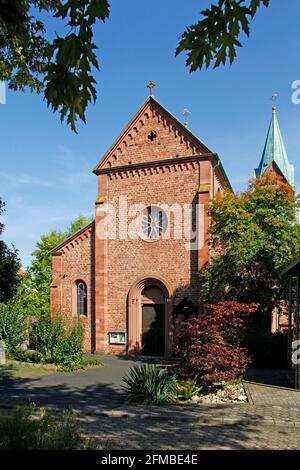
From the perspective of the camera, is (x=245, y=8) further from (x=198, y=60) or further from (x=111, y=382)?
(x=111, y=382)

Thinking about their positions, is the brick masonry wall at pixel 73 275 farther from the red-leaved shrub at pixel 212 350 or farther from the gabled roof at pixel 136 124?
the red-leaved shrub at pixel 212 350

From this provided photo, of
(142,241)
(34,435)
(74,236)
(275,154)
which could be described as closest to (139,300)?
(142,241)

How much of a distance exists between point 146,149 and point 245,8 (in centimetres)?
1826

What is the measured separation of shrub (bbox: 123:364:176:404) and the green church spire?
26391 mm

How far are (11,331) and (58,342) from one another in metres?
2.89

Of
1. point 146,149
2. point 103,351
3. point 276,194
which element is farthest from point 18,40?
point 103,351

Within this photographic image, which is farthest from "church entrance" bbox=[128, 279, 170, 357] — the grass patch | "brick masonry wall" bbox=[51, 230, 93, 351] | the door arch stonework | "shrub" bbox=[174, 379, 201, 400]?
"shrub" bbox=[174, 379, 201, 400]

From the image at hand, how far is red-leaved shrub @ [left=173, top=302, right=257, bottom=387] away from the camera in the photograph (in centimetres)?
1120

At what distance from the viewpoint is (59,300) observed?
2291 cm

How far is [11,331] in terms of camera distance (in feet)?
62.1

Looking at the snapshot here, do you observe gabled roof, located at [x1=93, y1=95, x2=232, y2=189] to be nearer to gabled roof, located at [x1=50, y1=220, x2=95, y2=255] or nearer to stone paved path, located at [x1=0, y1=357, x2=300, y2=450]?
gabled roof, located at [x1=50, y1=220, x2=95, y2=255]

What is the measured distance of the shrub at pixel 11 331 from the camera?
738 inches

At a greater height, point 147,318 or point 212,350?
point 212,350

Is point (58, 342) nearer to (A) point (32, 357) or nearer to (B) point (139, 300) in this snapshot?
(A) point (32, 357)
